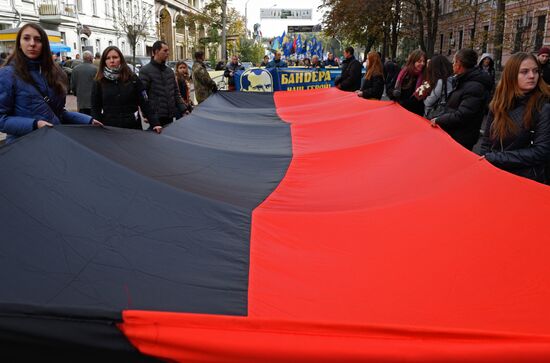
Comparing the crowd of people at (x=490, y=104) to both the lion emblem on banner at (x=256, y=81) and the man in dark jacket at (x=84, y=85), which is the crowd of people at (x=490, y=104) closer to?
the man in dark jacket at (x=84, y=85)

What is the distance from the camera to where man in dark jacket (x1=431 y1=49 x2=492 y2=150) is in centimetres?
479

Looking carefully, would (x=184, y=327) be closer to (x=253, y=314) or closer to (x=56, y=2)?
(x=253, y=314)

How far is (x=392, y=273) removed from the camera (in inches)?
92.6

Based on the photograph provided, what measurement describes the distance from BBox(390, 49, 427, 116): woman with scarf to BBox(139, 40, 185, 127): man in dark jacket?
322 cm

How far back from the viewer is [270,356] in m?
1.76

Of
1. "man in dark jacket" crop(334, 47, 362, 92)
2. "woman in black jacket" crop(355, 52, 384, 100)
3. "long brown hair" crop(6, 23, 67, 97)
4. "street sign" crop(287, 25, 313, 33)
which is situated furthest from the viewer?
"street sign" crop(287, 25, 313, 33)

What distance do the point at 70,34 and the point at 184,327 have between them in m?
41.7

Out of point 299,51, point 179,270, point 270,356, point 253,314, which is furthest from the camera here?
point 299,51

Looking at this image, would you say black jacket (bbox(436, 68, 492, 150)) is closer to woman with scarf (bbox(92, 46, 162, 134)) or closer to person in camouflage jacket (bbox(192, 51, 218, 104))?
woman with scarf (bbox(92, 46, 162, 134))

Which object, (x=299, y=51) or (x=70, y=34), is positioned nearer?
(x=70, y=34)

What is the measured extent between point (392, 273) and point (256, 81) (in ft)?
46.3

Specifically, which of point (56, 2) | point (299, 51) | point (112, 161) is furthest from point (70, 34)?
point (112, 161)

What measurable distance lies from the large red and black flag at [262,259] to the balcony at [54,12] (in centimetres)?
3596

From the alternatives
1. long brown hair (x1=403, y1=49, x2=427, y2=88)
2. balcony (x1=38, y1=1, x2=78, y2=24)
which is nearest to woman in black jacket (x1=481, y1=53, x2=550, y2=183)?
long brown hair (x1=403, y1=49, x2=427, y2=88)
